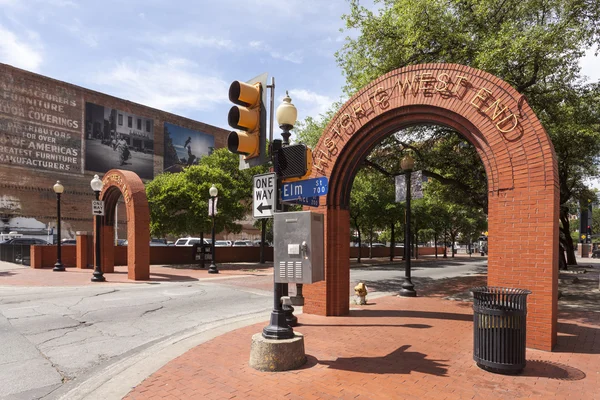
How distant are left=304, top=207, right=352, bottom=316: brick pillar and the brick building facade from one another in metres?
46.3

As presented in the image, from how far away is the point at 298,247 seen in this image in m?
5.33

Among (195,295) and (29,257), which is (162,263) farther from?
(195,295)

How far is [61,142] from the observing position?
4750 centimetres

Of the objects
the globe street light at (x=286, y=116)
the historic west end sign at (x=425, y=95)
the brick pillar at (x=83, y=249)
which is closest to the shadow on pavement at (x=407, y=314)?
the historic west end sign at (x=425, y=95)

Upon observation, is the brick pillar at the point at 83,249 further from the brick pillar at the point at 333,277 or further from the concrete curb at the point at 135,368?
the brick pillar at the point at 333,277

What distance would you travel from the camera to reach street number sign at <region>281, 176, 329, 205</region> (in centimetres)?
532

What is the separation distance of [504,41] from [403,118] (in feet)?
15.1

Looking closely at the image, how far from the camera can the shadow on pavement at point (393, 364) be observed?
17.7ft

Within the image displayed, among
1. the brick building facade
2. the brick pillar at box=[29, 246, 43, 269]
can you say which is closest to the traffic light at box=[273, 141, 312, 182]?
the brick pillar at box=[29, 246, 43, 269]

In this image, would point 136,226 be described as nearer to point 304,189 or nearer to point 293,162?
Answer: point 293,162

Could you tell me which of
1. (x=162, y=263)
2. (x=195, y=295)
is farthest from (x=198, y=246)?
(x=195, y=295)

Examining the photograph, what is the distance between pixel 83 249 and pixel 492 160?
2204 cm

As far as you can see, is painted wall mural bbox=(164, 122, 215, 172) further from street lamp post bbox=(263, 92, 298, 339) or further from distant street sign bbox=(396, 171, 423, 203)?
street lamp post bbox=(263, 92, 298, 339)

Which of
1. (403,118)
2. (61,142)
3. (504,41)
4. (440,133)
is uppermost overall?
(61,142)
